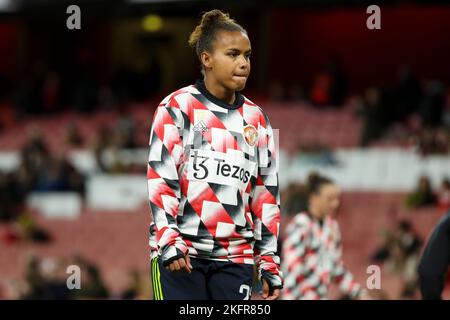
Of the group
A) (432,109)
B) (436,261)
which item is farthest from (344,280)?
(432,109)

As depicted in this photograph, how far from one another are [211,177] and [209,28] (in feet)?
1.92

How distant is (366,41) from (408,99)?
3.55 meters

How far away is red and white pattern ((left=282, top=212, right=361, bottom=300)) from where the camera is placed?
20.1 feet

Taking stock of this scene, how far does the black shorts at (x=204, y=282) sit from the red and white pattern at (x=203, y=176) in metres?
0.04

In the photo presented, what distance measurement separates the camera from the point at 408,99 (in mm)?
14820

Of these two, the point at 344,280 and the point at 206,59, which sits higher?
the point at 206,59

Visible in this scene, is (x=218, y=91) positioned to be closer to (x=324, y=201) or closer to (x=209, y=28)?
(x=209, y=28)

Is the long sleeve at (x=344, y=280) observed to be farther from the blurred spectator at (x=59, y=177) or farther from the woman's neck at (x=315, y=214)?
the blurred spectator at (x=59, y=177)

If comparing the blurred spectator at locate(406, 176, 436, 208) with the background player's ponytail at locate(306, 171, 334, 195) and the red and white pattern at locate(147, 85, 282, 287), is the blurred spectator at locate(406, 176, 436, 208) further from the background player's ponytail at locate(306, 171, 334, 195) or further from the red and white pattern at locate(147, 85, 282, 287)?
the red and white pattern at locate(147, 85, 282, 287)

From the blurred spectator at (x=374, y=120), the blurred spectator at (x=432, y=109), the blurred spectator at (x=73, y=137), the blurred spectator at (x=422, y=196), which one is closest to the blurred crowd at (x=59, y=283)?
the blurred spectator at (x=73, y=137)

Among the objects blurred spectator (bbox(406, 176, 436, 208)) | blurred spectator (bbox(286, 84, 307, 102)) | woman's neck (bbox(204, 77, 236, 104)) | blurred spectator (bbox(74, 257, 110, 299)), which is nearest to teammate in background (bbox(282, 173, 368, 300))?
woman's neck (bbox(204, 77, 236, 104))

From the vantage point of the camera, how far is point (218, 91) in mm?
3842
